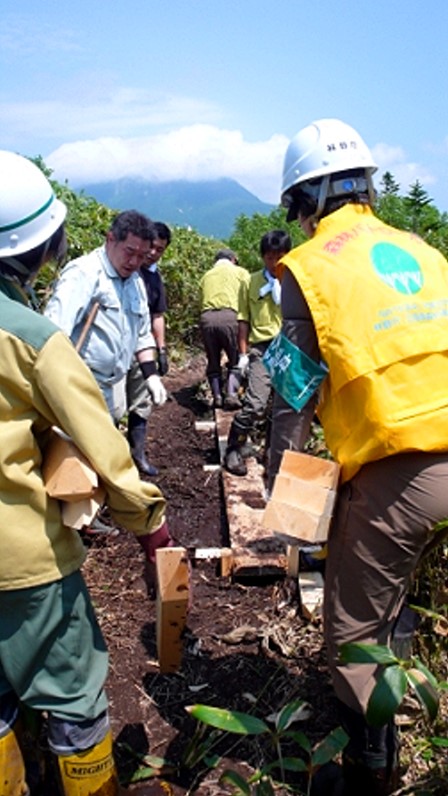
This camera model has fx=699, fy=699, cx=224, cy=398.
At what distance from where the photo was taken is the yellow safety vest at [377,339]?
→ 1.90 m

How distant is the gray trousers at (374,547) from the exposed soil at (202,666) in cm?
42

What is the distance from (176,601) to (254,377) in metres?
3.70

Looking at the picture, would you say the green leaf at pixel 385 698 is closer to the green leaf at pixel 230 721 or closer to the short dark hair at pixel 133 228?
the green leaf at pixel 230 721

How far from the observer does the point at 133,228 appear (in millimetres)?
3877

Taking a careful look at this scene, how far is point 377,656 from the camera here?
5.10 feet

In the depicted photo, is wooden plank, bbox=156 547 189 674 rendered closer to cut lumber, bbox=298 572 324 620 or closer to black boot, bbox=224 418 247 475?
cut lumber, bbox=298 572 324 620

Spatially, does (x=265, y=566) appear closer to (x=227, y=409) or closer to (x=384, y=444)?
(x=384, y=444)

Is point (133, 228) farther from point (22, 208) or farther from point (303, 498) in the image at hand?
point (303, 498)

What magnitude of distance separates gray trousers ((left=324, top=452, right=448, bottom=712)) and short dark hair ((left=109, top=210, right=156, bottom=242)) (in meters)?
2.28

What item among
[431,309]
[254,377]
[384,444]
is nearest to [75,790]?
[384,444]

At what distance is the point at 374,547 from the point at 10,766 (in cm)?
119

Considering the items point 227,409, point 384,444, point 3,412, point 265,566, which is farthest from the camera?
point 227,409

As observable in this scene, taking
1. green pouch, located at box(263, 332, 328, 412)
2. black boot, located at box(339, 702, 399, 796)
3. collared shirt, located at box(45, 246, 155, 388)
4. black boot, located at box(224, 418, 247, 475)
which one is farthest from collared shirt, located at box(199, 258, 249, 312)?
black boot, located at box(339, 702, 399, 796)

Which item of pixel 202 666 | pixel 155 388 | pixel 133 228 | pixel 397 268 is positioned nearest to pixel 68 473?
pixel 397 268
